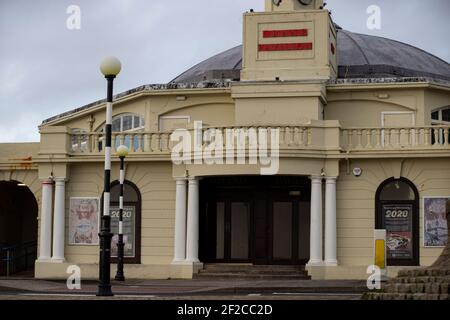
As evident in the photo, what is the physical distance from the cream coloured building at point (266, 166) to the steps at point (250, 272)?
Result: 1.57 ft

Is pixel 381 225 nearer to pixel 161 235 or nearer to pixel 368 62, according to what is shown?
pixel 161 235

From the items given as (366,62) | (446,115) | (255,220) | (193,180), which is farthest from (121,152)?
(366,62)

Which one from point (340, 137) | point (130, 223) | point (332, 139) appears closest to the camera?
point (332, 139)

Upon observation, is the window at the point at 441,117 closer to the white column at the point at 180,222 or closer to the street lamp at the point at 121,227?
the white column at the point at 180,222

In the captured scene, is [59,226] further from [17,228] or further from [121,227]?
[17,228]

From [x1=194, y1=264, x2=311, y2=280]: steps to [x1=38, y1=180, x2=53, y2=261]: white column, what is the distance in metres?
5.30

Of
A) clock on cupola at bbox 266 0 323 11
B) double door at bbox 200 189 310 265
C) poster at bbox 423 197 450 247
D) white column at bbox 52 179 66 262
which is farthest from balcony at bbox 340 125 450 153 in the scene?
white column at bbox 52 179 66 262

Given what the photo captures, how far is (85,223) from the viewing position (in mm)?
33844

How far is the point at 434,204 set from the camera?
103 feet

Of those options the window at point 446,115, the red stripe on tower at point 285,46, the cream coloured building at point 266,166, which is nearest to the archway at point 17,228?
the cream coloured building at point 266,166

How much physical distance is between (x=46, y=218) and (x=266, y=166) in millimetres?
7845

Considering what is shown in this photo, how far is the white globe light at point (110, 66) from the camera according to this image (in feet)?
72.3

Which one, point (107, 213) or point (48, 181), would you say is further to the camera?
point (48, 181)

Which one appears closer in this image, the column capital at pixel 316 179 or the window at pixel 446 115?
the column capital at pixel 316 179
